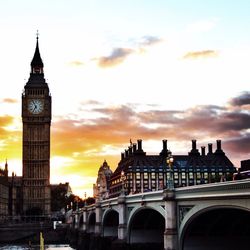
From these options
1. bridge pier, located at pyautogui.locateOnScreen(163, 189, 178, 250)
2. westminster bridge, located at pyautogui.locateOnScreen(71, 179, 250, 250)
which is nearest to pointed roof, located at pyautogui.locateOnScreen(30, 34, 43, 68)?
westminster bridge, located at pyautogui.locateOnScreen(71, 179, 250, 250)

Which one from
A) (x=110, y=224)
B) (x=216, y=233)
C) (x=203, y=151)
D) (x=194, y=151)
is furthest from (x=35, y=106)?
(x=216, y=233)

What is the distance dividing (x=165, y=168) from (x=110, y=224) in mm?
95327

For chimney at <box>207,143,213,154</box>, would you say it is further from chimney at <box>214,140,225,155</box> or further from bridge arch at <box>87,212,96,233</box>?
bridge arch at <box>87,212,96,233</box>

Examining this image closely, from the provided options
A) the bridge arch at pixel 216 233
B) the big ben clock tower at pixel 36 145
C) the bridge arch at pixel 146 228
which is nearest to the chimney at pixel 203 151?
the big ben clock tower at pixel 36 145

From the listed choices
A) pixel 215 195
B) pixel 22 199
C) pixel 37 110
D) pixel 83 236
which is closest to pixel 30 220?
pixel 22 199

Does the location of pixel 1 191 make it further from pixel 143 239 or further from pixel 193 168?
pixel 143 239

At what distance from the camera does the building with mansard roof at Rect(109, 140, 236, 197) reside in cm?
17212

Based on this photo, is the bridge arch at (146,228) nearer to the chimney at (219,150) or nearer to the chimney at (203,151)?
the chimney at (219,150)

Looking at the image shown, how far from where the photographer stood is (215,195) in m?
34.8

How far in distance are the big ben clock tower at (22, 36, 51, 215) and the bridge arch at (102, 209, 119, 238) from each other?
275 ft

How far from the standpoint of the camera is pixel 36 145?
16938cm

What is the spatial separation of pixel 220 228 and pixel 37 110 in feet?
433

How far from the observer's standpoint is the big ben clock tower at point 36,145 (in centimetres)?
16500

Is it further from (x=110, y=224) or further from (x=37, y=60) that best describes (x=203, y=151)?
(x=110, y=224)
